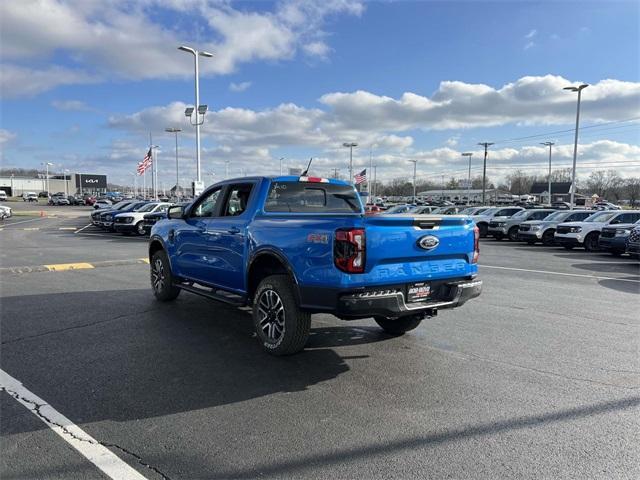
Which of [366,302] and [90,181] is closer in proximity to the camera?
[366,302]

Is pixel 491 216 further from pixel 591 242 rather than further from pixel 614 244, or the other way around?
pixel 614 244

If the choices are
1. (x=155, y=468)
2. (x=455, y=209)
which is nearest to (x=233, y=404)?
(x=155, y=468)

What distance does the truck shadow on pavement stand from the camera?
4102mm

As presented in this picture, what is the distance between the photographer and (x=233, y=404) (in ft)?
13.1

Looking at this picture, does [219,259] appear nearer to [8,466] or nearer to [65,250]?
[8,466]

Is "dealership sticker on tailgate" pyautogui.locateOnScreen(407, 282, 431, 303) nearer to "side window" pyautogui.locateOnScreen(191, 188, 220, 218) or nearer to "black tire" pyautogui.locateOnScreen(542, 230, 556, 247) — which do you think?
"side window" pyautogui.locateOnScreen(191, 188, 220, 218)

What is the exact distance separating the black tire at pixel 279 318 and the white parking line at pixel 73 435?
2.01m

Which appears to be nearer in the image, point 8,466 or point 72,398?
point 8,466

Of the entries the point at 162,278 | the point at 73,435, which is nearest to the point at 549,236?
the point at 162,278

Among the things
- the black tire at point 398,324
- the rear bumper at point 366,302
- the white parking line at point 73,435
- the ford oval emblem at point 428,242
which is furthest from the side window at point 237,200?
the white parking line at point 73,435

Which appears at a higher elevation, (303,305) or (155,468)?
(303,305)

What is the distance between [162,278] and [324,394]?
178 inches

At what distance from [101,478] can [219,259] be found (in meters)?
3.46

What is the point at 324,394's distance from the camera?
422 cm
